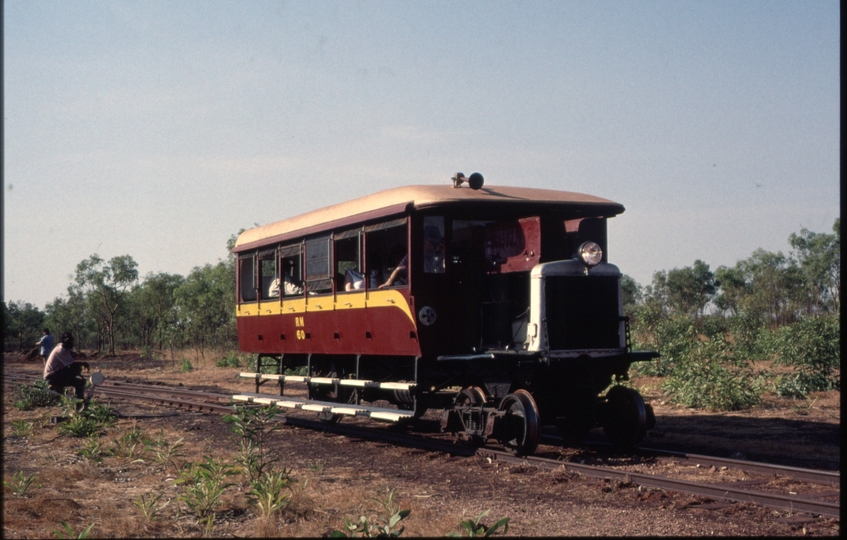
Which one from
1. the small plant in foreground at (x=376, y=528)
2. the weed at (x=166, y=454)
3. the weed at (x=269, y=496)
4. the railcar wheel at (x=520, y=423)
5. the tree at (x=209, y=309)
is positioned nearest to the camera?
the small plant in foreground at (x=376, y=528)

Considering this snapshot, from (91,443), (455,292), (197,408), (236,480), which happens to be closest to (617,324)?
(455,292)

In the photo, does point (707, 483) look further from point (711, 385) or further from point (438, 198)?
point (711, 385)

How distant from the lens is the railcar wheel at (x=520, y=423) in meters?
9.38

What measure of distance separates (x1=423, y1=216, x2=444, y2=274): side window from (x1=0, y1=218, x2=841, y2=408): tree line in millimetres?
4505

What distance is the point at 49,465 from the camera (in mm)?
9594

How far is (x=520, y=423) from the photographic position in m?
9.60

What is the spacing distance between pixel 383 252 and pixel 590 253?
3.43 metres

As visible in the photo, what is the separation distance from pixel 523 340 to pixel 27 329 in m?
63.1

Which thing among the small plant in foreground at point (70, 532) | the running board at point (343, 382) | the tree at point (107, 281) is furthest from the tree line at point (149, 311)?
the small plant in foreground at point (70, 532)

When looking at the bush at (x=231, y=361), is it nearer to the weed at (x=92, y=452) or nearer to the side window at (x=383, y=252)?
the side window at (x=383, y=252)

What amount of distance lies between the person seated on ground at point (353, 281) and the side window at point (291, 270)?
1.50 m

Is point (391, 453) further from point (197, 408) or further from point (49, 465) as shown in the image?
point (197, 408)

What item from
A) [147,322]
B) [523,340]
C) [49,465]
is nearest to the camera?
[49,465]

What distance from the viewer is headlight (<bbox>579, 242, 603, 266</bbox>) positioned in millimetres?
9680
